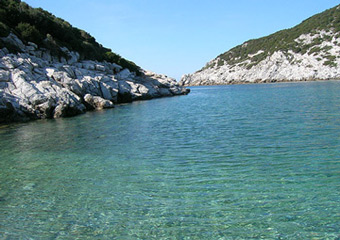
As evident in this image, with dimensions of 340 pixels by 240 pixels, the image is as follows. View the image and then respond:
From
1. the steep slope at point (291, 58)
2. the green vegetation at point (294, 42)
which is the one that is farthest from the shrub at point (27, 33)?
the green vegetation at point (294, 42)

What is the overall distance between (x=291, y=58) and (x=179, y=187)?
4896 inches

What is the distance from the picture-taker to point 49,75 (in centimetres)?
3509

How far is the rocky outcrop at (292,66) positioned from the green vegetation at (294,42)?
2.59 ft

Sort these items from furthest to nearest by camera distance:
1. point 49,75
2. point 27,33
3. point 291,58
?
point 291,58, point 27,33, point 49,75

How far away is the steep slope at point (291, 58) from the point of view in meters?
103

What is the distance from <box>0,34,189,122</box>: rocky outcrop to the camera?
92.4 ft

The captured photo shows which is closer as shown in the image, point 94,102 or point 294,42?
point 94,102

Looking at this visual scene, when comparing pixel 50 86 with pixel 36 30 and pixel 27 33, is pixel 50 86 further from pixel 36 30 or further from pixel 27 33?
pixel 36 30

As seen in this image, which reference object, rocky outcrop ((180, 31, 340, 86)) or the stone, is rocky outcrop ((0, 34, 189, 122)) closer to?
the stone

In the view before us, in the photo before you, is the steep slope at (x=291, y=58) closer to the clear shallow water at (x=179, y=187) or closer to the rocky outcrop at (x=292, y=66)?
the rocky outcrop at (x=292, y=66)

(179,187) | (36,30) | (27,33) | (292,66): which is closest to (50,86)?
(27,33)

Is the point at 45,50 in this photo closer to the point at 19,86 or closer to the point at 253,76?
the point at 19,86

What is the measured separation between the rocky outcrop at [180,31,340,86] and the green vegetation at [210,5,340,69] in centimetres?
79

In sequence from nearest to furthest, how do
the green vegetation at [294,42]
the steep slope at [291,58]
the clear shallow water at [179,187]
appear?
the clear shallow water at [179,187], the steep slope at [291,58], the green vegetation at [294,42]
